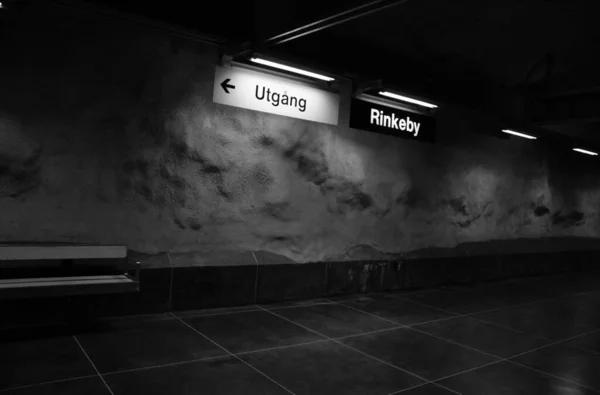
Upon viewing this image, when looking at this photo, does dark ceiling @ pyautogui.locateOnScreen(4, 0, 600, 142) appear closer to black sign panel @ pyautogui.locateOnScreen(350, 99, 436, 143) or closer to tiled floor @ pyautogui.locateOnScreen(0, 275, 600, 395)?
black sign panel @ pyautogui.locateOnScreen(350, 99, 436, 143)

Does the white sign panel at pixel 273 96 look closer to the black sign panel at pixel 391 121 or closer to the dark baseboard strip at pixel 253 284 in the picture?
the black sign panel at pixel 391 121

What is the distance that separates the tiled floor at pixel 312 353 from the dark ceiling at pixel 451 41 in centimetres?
278

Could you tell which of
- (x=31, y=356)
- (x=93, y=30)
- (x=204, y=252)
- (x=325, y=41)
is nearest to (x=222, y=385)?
(x=31, y=356)

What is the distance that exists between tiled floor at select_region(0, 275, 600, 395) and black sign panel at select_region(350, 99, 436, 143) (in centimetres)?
246

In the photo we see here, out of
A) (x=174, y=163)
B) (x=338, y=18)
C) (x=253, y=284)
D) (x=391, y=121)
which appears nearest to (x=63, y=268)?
(x=174, y=163)

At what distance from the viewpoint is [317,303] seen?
5.65 meters

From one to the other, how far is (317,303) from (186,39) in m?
3.46

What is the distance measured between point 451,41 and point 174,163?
148 inches

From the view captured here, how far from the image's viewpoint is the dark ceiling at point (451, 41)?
429 cm

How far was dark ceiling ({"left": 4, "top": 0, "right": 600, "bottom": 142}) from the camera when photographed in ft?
14.1

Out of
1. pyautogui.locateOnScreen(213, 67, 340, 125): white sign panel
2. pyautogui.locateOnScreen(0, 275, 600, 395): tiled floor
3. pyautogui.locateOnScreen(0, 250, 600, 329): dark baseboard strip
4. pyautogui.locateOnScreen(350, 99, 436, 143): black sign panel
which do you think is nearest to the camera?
pyautogui.locateOnScreen(0, 275, 600, 395): tiled floor

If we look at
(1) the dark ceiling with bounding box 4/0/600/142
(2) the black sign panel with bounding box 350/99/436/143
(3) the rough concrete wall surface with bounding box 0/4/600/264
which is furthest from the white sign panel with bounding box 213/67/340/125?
(1) the dark ceiling with bounding box 4/0/600/142

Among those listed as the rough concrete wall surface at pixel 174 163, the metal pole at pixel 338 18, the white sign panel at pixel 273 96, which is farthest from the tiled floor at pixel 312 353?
the metal pole at pixel 338 18

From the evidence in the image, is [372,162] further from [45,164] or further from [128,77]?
[45,164]
